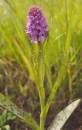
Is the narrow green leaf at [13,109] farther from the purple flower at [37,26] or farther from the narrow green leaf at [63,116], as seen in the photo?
the purple flower at [37,26]

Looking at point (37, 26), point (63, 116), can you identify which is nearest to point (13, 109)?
point (63, 116)

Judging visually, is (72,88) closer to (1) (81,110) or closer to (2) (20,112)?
(1) (81,110)

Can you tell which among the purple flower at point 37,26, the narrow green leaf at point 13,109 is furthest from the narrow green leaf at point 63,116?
the purple flower at point 37,26

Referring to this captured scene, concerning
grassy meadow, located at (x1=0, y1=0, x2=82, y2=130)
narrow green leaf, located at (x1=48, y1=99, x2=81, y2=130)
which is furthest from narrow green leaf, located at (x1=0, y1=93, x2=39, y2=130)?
grassy meadow, located at (x1=0, y1=0, x2=82, y2=130)

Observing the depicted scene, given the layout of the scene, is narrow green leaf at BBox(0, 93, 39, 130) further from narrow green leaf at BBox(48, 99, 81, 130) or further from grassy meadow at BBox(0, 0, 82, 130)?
grassy meadow at BBox(0, 0, 82, 130)

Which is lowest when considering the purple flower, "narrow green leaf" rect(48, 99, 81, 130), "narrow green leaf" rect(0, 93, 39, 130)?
"narrow green leaf" rect(48, 99, 81, 130)

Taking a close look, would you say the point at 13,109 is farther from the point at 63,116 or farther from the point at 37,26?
the point at 37,26

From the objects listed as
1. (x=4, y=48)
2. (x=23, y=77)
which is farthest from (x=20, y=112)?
(x=4, y=48)

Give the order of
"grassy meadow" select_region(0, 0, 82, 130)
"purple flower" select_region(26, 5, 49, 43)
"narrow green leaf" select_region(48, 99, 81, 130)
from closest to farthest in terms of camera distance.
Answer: "purple flower" select_region(26, 5, 49, 43)
"narrow green leaf" select_region(48, 99, 81, 130)
"grassy meadow" select_region(0, 0, 82, 130)
